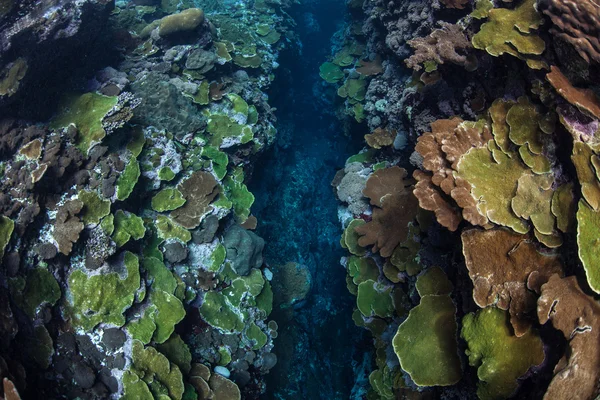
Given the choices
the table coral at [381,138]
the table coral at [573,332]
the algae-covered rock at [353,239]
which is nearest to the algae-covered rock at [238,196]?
the algae-covered rock at [353,239]

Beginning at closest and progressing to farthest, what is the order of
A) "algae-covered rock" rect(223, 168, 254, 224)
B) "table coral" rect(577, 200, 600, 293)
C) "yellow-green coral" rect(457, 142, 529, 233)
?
"table coral" rect(577, 200, 600, 293) → "yellow-green coral" rect(457, 142, 529, 233) → "algae-covered rock" rect(223, 168, 254, 224)

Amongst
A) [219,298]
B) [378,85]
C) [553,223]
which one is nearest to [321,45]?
[378,85]

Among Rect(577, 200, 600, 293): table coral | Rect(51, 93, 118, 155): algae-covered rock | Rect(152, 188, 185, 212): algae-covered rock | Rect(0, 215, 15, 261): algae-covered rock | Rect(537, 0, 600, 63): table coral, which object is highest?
Rect(537, 0, 600, 63): table coral

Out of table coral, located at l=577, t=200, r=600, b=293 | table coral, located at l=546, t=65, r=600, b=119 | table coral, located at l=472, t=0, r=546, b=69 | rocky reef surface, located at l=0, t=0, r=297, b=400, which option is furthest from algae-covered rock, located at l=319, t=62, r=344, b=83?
table coral, located at l=577, t=200, r=600, b=293

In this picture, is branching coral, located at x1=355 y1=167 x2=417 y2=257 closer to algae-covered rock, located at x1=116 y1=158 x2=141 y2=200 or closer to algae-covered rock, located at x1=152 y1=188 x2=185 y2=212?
algae-covered rock, located at x1=152 y1=188 x2=185 y2=212

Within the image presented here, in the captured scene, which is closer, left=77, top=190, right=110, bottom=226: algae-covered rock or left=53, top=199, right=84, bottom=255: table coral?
left=53, top=199, right=84, bottom=255: table coral

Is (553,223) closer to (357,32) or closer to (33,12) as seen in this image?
(33,12)
